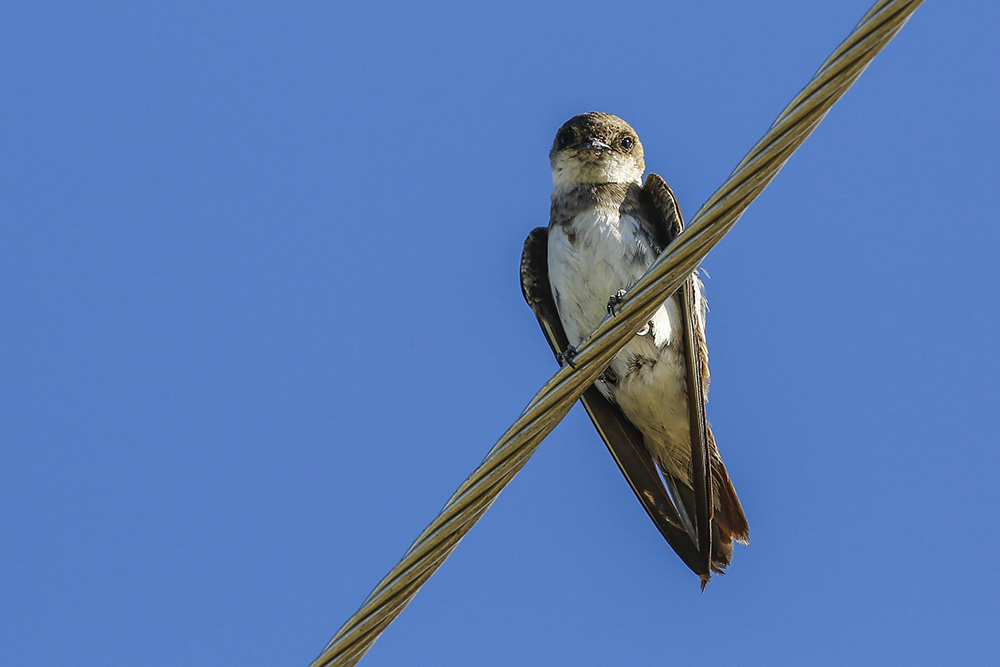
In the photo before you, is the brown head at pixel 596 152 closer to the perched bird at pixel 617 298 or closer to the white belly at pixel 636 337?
the perched bird at pixel 617 298

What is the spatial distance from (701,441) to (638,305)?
1.81 meters

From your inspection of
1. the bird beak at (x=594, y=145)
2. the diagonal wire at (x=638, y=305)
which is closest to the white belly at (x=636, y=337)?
the bird beak at (x=594, y=145)

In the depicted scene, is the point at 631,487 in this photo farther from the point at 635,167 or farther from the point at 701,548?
the point at 635,167

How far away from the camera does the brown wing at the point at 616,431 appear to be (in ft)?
19.7

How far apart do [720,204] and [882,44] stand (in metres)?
0.58

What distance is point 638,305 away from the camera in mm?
3428

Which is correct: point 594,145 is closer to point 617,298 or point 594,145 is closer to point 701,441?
point 617,298

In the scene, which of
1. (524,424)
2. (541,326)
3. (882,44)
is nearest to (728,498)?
(541,326)

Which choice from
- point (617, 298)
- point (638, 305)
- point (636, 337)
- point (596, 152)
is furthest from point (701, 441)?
point (596, 152)

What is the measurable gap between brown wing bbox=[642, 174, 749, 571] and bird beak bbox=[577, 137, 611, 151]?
0.36 meters

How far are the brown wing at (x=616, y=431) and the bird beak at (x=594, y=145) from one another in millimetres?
538

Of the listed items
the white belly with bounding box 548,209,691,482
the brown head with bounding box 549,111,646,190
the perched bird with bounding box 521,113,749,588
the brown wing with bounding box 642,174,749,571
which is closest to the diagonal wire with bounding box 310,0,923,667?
the brown wing with bounding box 642,174,749,571

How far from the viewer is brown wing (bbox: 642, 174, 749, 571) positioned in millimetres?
5168

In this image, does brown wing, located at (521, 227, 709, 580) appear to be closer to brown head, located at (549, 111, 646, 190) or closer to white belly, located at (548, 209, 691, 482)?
white belly, located at (548, 209, 691, 482)
